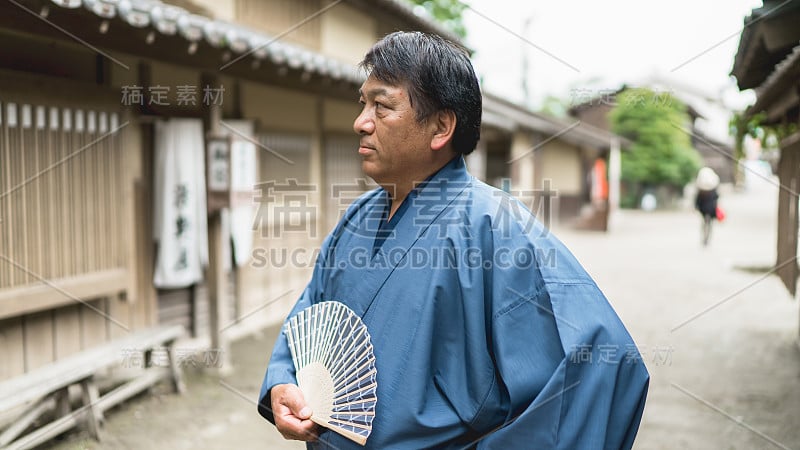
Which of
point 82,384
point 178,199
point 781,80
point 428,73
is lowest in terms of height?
point 82,384

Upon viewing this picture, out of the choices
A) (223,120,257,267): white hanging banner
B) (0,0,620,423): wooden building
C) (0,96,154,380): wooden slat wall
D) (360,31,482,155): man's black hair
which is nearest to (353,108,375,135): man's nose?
(360,31,482,155): man's black hair

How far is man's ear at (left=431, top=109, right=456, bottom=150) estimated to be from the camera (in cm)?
179

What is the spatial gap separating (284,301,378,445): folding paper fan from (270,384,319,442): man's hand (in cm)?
2

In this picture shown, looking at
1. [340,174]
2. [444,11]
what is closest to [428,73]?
[340,174]

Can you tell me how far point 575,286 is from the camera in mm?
1585

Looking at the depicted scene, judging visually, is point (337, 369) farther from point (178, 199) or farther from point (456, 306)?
point (178, 199)

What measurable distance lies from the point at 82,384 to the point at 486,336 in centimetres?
391


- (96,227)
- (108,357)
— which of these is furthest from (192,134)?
(108,357)

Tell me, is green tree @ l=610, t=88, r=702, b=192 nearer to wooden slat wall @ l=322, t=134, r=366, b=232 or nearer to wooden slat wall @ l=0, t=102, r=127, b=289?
wooden slat wall @ l=322, t=134, r=366, b=232

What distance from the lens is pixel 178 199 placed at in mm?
6098

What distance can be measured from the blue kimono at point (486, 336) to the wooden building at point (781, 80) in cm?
324

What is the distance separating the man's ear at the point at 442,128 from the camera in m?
1.79

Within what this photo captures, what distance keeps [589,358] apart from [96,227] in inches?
182

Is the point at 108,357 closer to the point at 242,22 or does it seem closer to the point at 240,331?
the point at 240,331
